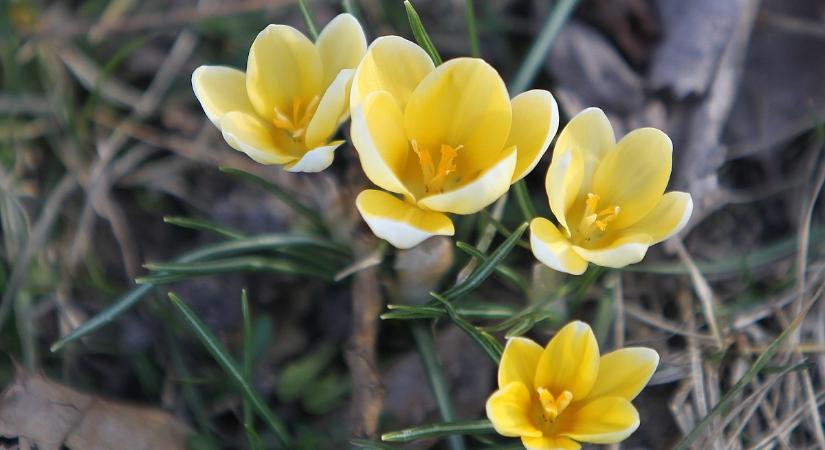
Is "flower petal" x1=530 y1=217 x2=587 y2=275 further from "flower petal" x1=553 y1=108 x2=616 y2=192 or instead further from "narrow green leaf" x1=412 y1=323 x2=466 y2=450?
"narrow green leaf" x1=412 y1=323 x2=466 y2=450

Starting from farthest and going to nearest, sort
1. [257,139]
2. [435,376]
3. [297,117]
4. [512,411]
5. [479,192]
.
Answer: [435,376] < [297,117] < [257,139] < [512,411] < [479,192]

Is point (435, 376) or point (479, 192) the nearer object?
point (479, 192)

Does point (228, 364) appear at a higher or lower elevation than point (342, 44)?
lower

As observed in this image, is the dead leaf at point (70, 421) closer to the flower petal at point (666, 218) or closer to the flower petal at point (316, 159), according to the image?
the flower petal at point (316, 159)

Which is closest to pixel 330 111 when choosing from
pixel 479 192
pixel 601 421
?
pixel 479 192

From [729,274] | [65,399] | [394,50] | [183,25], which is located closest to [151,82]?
[183,25]

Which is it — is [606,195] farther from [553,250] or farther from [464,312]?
[464,312]

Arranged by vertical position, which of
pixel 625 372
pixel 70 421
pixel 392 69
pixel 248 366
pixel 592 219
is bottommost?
pixel 70 421

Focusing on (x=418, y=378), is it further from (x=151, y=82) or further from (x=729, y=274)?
(x=151, y=82)

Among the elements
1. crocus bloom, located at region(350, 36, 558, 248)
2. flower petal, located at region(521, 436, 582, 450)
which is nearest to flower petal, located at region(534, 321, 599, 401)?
flower petal, located at region(521, 436, 582, 450)
